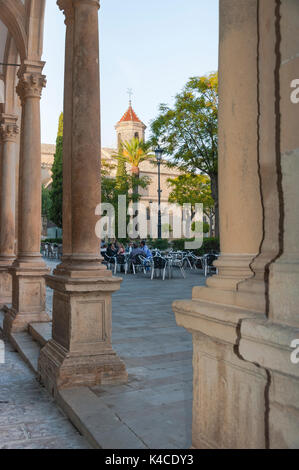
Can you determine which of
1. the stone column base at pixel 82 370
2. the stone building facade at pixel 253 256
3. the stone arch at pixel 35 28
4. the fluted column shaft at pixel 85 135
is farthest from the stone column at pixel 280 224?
the stone arch at pixel 35 28

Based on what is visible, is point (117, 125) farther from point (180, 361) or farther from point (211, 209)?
point (180, 361)

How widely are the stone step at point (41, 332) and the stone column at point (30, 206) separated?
356 millimetres

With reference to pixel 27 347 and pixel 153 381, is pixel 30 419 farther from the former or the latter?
pixel 27 347

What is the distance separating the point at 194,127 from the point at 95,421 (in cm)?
2007

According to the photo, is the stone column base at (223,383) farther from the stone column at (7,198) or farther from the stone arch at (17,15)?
the stone column at (7,198)

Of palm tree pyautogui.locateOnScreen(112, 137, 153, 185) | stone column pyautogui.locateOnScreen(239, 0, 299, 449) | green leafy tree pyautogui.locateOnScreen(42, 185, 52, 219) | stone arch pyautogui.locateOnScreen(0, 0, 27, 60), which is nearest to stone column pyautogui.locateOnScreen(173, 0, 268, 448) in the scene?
stone column pyautogui.locateOnScreen(239, 0, 299, 449)

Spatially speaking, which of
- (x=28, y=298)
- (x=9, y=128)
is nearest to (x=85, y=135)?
(x=28, y=298)

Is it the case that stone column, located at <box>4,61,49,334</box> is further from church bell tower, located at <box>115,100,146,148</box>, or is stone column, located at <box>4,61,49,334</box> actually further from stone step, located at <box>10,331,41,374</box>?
church bell tower, located at <box>115,100,146,148</box>

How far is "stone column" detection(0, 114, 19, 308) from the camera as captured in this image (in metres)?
9.97

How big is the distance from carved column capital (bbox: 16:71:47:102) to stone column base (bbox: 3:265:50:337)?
310cm

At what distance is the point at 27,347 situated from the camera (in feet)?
20.9

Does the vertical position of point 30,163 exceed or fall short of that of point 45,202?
it falls short

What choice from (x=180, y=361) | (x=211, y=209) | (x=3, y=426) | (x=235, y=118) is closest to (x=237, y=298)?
(x=235, y=118)

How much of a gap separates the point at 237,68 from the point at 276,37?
398 millimetres
